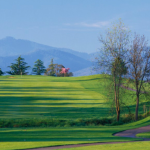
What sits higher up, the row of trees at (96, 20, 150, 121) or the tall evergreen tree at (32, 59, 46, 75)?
the tall evergreen tree at (32, 59, 46, 75)

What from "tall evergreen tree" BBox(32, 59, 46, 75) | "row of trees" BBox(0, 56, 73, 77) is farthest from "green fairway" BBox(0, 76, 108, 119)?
"tall evergreen tree" BBox(32, 59, 46, 75)

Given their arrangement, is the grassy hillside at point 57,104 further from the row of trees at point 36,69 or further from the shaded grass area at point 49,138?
the row of trees at point 36,69

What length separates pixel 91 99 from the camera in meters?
32.5

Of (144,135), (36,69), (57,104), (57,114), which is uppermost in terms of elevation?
(36,69)

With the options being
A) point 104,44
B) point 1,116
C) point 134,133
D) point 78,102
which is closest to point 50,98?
point 78,102

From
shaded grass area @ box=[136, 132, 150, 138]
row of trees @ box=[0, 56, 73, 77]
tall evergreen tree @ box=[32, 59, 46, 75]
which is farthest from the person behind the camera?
tall evergreen tree @ box=[32, 59, 46, 75]

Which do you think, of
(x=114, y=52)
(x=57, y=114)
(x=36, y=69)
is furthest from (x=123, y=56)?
(x=36, y=69)

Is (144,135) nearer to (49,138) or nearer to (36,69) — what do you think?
(49,138)

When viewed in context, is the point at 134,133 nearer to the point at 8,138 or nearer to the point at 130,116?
the point at 8,138

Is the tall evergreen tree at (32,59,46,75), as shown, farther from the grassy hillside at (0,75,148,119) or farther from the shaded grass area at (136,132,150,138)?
the shaded grass area at (136,132,150,138)

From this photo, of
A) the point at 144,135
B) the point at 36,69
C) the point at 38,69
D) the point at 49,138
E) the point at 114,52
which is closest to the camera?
the point at 49,138

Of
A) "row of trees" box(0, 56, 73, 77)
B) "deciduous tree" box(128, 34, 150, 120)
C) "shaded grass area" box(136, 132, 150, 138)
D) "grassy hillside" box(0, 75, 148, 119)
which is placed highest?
"row of trees" box(0, 56, 73, 77)

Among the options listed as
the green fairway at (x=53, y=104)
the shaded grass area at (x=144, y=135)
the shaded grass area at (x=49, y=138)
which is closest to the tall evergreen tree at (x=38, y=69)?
the green fairway at (x=53, y=104)

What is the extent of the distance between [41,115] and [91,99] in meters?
8.67
